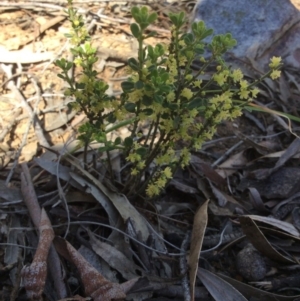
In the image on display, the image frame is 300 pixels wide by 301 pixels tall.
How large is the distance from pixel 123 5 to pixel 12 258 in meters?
1.90

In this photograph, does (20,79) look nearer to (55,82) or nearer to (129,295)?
(55,82)

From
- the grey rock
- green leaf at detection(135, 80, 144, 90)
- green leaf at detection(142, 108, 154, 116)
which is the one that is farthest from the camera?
the grey rock

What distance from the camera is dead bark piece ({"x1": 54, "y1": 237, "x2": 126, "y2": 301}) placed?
1.42 meters

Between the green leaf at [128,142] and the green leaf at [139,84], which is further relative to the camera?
the green leaf at [128,142]

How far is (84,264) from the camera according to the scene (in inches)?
58.7

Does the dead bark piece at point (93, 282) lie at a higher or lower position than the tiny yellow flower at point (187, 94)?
lower

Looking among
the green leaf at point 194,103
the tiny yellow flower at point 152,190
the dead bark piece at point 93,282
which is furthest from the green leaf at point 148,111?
the dead bark piece at point 93,282

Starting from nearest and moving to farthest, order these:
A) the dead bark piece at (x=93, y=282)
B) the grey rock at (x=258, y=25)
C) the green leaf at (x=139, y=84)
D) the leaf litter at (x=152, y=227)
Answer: the green leaf at (x=139, y=84) < the dead bark piece at (x=93, y=282) < the leaf litter at (x=152, y=227) < the grey rock at (x=258, y=25)

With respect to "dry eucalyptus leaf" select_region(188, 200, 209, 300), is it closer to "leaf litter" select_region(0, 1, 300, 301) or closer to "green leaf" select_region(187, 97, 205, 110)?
"leaf litter" select_region(0, 1, 300, 301)

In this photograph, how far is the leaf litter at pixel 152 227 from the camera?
152 centimetres

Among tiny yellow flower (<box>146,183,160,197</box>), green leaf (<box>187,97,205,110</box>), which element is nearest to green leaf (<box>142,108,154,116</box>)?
green leaf (<box>187,97,205,110</box>)

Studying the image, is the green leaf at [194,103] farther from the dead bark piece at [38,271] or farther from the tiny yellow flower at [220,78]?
the dead bark piece at [38,271]

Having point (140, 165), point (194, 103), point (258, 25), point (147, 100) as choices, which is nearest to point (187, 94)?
point (194, 103)

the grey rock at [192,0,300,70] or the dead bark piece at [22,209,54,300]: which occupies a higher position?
the grey rock at [192,0,300,70]
